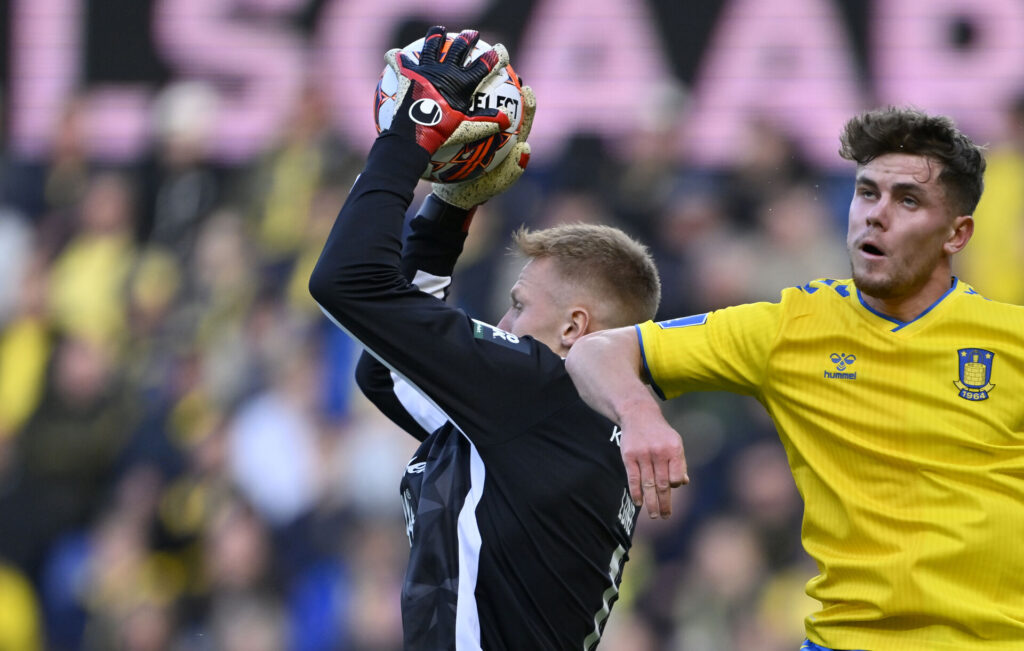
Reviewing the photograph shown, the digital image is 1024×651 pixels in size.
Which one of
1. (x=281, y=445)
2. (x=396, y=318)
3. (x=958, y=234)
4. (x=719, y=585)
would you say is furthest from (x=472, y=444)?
(x=281, y=445)

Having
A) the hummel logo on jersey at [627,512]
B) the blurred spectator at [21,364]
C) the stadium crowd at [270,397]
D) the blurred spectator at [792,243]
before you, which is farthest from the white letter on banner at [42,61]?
the hummel logo on jersey at [627,512]

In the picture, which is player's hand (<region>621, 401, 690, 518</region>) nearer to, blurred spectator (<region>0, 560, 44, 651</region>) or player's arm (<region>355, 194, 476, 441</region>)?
player's arm (<region>355, 194, 476, 441</region>)

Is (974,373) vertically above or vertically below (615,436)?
above

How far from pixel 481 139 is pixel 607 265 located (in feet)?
1.57

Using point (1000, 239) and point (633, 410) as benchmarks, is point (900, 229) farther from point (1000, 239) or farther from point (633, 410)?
point (1000, 239)

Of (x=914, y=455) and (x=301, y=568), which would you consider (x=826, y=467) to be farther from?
(x=301, y=568)

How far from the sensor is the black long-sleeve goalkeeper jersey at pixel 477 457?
9.70ft

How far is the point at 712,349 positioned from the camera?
2857 mm

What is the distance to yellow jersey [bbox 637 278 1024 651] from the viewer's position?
2719 millimetres

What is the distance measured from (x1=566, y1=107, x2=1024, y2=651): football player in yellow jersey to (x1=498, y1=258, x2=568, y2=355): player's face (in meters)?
0.50

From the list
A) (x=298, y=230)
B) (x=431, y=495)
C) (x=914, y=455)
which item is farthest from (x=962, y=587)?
(x=298, y=230)

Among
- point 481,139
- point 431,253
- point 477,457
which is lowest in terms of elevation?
point 477,457

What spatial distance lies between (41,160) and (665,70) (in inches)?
159

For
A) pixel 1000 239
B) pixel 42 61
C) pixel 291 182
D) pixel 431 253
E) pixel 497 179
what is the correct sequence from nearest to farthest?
pixel 497 179
pixel 431 253
pixel 1000 239
pixel 291 182
pixel 42 61
